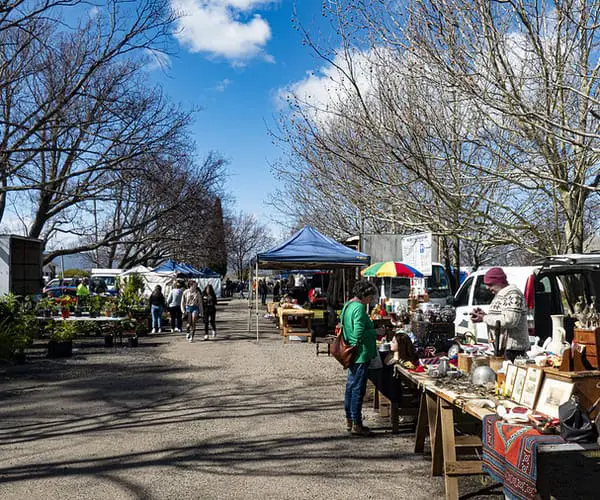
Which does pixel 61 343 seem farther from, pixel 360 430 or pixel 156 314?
pixel 360 430

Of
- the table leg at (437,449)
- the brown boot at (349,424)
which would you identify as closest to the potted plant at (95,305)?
the brown boot at (349,424)

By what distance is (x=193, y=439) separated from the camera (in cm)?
682

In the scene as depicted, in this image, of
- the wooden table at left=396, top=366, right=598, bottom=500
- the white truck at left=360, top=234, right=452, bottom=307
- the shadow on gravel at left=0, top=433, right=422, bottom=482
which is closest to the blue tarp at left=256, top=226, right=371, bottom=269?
the white truck at left=360, top=234, right=452, bottom=307

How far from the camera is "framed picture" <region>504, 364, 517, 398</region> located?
185 inches

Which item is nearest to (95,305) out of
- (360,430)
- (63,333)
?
(63,333)

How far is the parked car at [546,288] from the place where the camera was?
9.06 metres

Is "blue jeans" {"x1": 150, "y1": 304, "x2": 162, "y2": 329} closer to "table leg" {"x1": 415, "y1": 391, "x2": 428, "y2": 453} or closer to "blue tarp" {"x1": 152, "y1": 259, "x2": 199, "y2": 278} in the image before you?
"blue tarp" {"x1": 152, "y1": 259, "x2": 199, "y2": 278}

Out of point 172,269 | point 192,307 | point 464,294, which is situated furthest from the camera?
point 172,269

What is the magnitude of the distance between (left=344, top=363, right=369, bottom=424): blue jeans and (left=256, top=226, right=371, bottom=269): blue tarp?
9.66m

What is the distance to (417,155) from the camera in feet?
38.4

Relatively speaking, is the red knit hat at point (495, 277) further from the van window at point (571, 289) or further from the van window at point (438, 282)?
the van window at point (438, 282)

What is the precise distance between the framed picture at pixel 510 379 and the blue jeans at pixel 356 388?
7.40 feet

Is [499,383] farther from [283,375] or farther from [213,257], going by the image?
[213,257]

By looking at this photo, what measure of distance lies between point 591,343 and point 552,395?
1.53 feet
